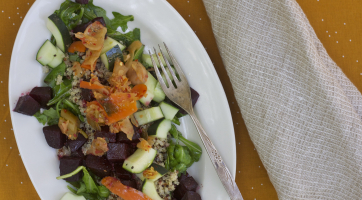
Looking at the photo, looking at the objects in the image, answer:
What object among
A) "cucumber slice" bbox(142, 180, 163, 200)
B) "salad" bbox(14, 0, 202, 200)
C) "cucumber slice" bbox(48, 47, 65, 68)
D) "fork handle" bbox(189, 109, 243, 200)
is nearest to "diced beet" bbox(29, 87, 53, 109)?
"salad" bbox(14, 0, 202, 200)

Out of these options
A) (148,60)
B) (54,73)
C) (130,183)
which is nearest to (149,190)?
(130,183)

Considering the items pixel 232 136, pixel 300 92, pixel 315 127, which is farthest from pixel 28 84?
pixel 315 127

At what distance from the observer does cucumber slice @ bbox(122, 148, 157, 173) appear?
1765mm

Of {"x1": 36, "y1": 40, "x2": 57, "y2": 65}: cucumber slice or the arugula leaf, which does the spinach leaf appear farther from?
the arugula leaf

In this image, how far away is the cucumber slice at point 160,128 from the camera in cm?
184

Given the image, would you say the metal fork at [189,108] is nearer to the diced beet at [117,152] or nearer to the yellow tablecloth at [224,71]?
the yellow tablecloth at [224,71]

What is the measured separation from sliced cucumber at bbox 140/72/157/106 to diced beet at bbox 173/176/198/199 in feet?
2.21

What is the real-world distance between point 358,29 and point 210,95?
139cm

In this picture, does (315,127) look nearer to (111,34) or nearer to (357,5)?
(357,5)

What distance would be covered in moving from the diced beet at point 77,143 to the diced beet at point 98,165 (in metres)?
0.10

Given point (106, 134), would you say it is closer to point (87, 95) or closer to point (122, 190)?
point (87, 95)

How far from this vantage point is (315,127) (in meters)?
1.87

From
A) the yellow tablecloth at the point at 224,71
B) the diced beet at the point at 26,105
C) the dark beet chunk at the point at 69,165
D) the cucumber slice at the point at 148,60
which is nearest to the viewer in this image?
the diced beet at the point at 26,105

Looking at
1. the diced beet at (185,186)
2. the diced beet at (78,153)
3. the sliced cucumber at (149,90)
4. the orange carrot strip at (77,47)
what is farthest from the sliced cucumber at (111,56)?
the diced beet at (185,186)
